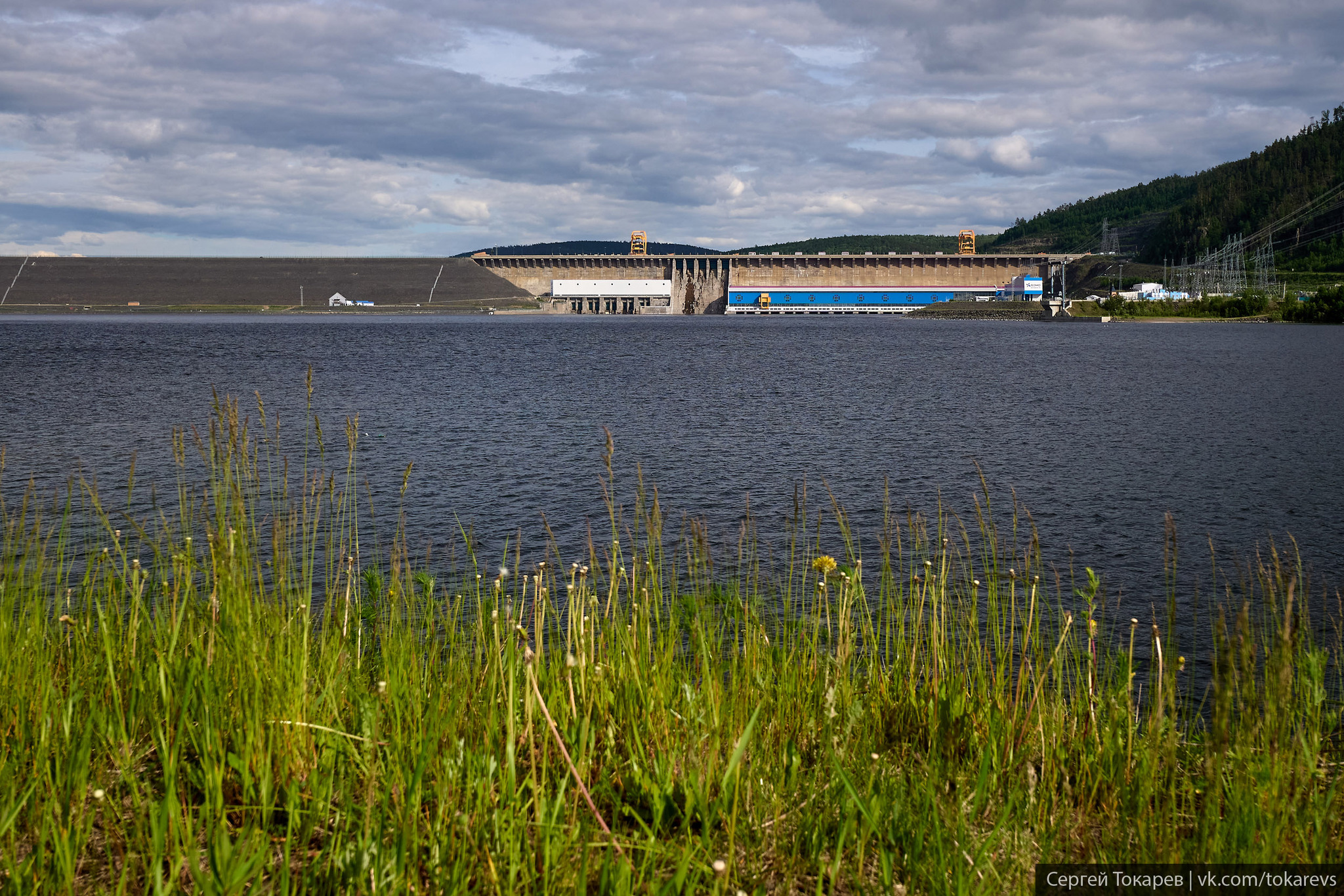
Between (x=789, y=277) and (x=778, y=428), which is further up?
(x=789, y=277)

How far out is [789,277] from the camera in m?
139

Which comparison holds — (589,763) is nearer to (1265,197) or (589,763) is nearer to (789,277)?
(789,277)

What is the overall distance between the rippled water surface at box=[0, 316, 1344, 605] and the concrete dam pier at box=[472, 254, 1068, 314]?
281 feet

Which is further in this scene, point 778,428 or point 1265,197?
point 1265,197

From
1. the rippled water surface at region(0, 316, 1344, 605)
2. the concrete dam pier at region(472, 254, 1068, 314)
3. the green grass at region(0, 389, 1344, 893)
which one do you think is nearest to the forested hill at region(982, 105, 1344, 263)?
the concrete dam pier at region(472, 254, 1068, 314)

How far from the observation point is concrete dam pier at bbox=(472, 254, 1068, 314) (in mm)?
138250

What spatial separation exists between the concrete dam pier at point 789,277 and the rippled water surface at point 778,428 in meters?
85.7

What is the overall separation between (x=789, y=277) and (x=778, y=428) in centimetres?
11976

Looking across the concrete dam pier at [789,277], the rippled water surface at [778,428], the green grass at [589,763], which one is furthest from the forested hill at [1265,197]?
the green grass at [589,763]

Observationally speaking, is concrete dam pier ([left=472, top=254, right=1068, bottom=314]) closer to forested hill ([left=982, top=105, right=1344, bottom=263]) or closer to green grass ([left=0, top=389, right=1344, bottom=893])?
forested hill ([left=982, top=105, right=1344, bottom=263])

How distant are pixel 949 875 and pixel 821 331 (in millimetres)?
86882

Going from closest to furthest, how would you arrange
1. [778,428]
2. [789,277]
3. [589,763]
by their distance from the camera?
[589,763]
[778,428]
[789,277]

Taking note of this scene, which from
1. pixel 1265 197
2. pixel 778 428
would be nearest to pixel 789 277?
pixel 1265 197

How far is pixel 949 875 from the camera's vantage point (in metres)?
3.02
